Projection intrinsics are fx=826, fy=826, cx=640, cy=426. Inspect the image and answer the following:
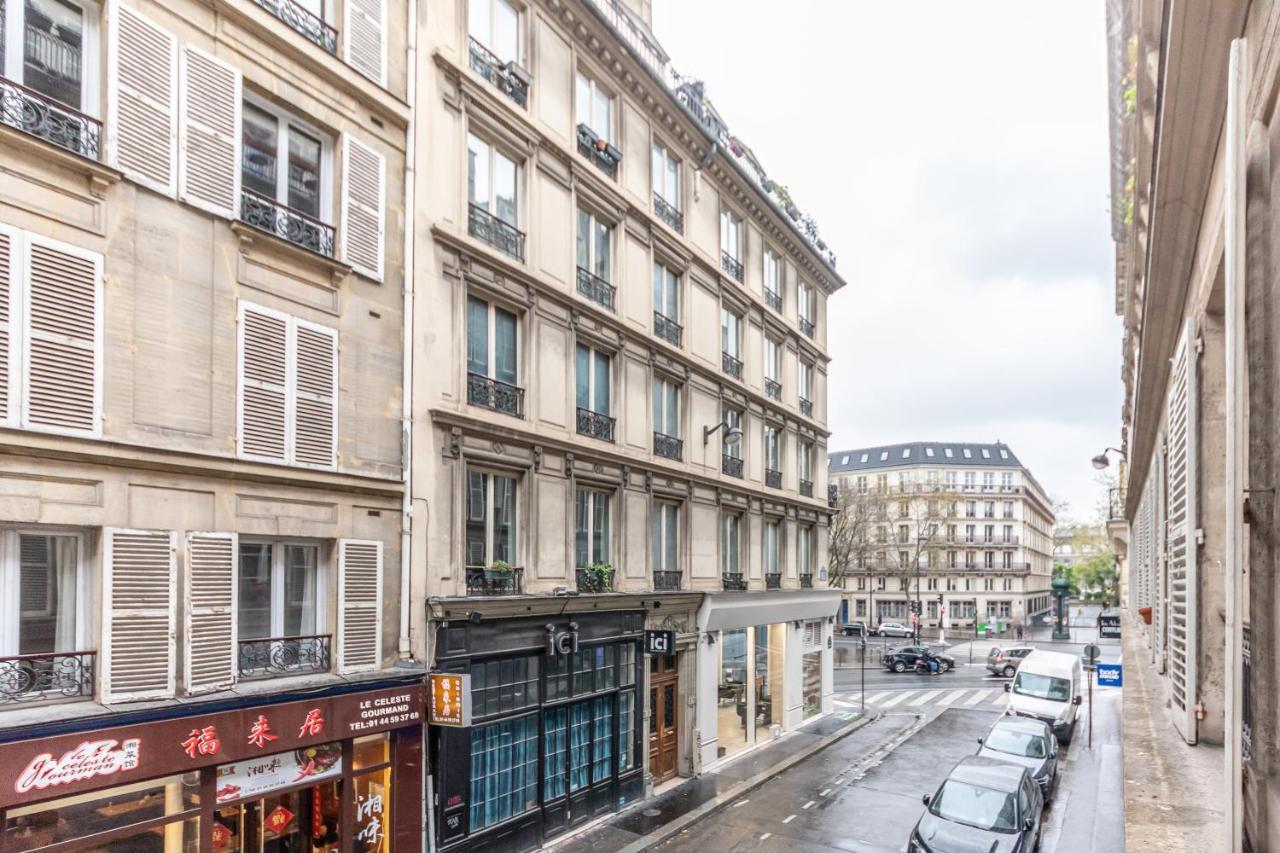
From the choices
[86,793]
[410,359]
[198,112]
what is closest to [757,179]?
[410,359]

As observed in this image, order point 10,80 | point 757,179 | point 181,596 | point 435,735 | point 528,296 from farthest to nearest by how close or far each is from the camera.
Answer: point 757,179
point 528,296
point 435,735
point 181,596
point 10,80

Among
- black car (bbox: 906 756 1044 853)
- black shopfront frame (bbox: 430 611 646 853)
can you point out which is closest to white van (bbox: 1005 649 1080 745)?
black car (bbox: 906 756 1044 853)

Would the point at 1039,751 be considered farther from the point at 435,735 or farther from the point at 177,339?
the point at 177,339

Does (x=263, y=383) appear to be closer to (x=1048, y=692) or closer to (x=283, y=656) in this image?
(x=283, y=656)

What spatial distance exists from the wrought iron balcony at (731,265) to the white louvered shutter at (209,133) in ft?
49.5

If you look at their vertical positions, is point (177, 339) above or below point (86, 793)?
above

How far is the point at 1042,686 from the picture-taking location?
25.8 m

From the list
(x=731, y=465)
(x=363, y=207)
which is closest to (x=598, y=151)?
(x=363, y=207)

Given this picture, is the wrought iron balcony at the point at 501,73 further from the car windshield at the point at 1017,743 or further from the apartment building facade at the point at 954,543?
the apartment building facade at the point at 954,543

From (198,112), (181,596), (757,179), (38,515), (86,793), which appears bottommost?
(86,793)

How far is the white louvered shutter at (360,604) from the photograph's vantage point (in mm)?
12133

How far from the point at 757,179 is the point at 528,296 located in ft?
41.9

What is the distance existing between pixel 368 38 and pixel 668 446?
444 inches

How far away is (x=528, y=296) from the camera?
1602 cm
